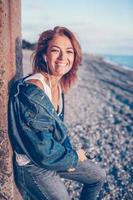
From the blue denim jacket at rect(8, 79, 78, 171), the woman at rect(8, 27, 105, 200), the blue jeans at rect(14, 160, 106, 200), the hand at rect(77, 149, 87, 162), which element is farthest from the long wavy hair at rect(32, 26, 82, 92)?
the blue jeans at rect(14, 160, 106, 200)

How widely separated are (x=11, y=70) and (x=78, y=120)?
9.47m

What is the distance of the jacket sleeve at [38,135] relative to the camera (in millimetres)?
3449

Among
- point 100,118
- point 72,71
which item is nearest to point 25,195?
point 72,71

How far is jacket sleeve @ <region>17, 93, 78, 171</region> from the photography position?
136 inches

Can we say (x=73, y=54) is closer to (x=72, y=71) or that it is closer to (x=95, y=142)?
(x=72, y=71)

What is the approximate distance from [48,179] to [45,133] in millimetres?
538

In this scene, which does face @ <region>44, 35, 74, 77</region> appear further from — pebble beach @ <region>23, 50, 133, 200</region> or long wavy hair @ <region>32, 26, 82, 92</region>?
pebble beach @ <region>23, 50, 133, 200</region>

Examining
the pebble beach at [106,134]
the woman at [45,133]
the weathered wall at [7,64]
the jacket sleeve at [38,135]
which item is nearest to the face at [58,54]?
the woman at [45,133]

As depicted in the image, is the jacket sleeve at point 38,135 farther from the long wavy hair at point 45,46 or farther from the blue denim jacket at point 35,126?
the long wavy hair at point 45,46

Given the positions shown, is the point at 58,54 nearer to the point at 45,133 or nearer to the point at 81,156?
the point at 45,133

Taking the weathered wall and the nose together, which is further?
the nose

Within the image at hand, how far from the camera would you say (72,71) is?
4.50 meters

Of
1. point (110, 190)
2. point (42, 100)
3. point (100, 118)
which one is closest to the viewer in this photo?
point (42, 100)

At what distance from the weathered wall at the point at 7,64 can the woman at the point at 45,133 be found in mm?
115
